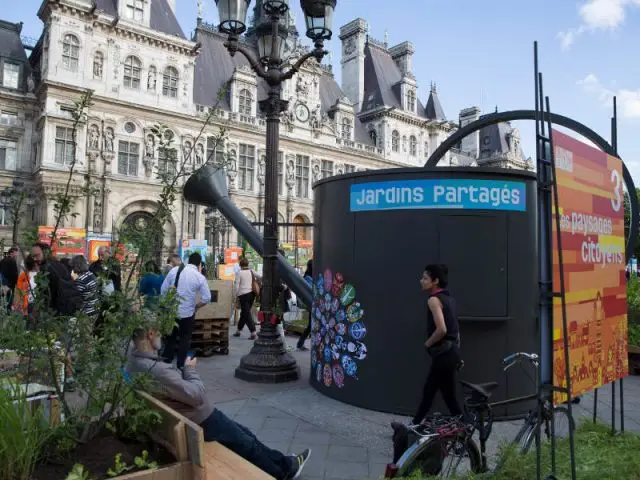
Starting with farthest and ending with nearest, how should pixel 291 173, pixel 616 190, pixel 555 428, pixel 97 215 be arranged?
1. pixel 291 173
2. pixel 97 215
3. pixel 555 428
4. pixel 616 190

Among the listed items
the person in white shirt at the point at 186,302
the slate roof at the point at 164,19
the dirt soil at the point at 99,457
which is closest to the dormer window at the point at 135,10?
the slate roof at the point at 164,19

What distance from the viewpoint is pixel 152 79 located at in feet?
102

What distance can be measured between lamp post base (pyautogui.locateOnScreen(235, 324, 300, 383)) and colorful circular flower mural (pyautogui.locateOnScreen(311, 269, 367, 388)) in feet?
1.86

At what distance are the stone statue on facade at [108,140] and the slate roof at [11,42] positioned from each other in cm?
715

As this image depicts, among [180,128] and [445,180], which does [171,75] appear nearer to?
[180,128]

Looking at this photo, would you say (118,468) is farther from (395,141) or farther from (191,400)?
(395,141)

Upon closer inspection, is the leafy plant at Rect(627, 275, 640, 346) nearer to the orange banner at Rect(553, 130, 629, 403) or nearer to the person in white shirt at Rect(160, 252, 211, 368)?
the orange banner at Rect(553, 130, 629, 403)

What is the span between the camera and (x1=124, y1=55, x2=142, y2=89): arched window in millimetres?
30203

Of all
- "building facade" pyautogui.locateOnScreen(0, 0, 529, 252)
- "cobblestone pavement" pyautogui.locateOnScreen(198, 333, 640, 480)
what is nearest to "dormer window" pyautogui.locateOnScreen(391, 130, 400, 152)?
"building facade" pyautogui.locateOnScreen(0, 0, 529, 252)

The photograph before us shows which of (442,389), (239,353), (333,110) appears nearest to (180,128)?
(333,110)

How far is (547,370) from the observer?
306 centimetres

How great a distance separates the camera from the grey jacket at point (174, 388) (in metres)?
3.37

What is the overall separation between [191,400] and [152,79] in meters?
31.2

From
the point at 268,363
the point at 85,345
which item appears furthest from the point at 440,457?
the point at 268,363
